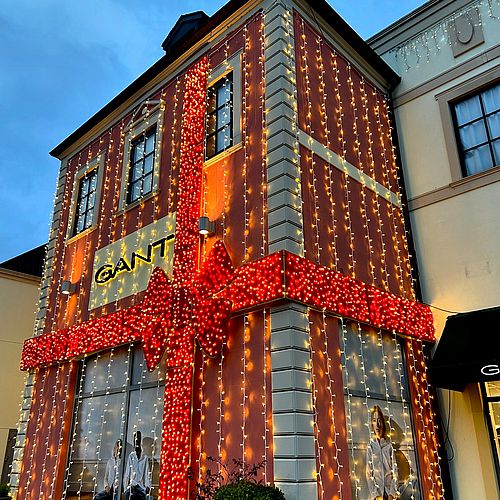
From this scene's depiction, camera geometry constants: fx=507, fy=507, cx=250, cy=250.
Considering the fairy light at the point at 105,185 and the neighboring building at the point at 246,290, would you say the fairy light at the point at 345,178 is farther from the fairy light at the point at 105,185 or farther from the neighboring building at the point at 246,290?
the fairy light at the point at 105,185

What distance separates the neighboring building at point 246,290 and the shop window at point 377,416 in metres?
0.03

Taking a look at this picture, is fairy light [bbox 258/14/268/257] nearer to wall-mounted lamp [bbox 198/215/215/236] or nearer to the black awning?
wall-mounted lamp [bbox 198/215/215/236]

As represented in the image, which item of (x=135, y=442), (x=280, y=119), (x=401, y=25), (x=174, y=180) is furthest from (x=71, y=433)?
(x=401, y=25)

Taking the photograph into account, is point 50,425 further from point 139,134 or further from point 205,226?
point 139,134

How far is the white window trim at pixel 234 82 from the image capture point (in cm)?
786

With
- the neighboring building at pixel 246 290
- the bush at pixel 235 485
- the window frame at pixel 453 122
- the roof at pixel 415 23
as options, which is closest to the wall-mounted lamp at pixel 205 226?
the neighboring building at pixel 246 290

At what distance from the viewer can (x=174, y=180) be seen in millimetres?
8953

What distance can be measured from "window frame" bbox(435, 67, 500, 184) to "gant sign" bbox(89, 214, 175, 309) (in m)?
5.03

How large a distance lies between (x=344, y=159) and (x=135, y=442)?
552 cm

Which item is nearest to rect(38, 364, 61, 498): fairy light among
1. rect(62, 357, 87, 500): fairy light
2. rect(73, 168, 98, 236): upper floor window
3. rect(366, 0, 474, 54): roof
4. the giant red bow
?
rect(62, 357, 87, 500): fairy light

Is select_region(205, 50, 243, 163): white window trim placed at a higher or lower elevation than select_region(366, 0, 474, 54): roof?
lower

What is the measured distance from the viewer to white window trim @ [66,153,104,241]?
10648 mm

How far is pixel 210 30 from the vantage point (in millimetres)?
9102

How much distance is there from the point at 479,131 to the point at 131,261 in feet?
21.8
